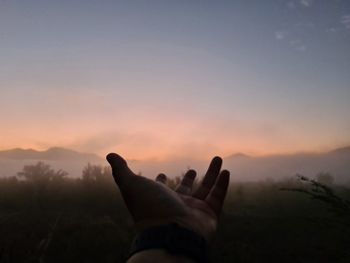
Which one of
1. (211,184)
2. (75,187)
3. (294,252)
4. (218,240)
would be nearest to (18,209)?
(75,187)

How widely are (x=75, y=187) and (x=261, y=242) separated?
51.2ft

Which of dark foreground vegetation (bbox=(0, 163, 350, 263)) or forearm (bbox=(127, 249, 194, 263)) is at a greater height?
forearm (bbox=(127, 249, 194, 263))

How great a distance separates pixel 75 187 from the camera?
963 inches

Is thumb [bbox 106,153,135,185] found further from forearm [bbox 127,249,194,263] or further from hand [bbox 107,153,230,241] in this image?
forearm [bbox 127,249,194,263]

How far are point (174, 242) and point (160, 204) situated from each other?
0.39 meters

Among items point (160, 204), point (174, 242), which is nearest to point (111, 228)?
point (160, 204)

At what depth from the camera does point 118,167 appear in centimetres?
207

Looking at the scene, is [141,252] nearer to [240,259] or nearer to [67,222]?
[240,259]

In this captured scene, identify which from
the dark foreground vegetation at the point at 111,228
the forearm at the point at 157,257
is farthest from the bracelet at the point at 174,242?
the dark foreground vegetation at the point at 111,228

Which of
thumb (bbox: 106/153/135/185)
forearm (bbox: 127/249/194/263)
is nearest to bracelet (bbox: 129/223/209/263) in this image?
forearm (bbox: 127/249/194/263)

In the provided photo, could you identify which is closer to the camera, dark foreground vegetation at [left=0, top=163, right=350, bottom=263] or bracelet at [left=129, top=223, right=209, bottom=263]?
bracelet at [left=129, top=223, right=209, bottom=263]

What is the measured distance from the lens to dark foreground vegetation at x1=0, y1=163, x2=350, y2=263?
10.8 meters

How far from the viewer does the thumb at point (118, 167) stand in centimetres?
205

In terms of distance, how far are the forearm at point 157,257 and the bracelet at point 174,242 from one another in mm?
19
